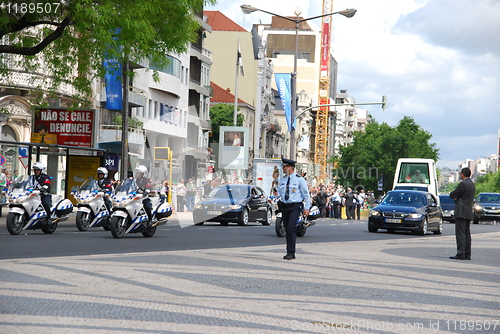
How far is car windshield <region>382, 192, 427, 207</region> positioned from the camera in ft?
98.9

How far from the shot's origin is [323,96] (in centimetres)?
14925

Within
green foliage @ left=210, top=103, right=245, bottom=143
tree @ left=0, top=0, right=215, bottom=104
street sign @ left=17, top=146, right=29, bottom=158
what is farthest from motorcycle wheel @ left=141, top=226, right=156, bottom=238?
green foliage @ left=210, top=103, right=245, bottom=143

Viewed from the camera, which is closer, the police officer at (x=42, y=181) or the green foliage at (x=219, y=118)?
the police officer at (x=42, y=181)

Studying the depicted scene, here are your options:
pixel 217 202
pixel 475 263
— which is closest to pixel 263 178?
pixel 217 202

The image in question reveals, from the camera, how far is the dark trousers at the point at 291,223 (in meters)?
15.7

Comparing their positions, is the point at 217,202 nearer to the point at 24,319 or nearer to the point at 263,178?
the point at 263,178

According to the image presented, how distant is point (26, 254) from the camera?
50.9ft

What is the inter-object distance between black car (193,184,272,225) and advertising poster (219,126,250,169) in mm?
15025

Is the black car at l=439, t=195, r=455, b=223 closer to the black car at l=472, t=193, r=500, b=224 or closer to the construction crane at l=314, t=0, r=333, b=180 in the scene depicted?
the black car at l=472, t=193, r=500, b=224

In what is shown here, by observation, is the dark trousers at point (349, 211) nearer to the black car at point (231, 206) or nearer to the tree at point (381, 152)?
the black car at point (231, 206)

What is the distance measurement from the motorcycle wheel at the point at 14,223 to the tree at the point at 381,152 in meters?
87.0

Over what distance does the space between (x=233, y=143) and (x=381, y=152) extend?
6460 cm

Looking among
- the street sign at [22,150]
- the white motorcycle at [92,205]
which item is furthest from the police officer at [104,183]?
the street sign at [22,150]

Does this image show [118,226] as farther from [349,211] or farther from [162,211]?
[349,211]
